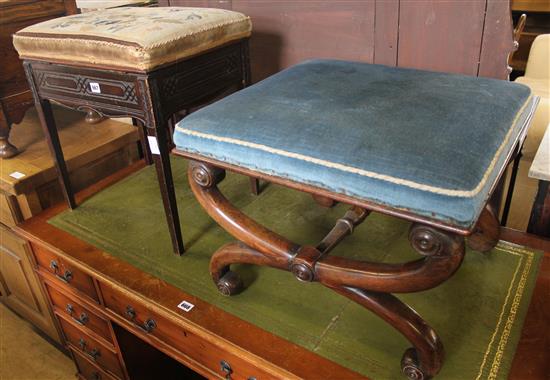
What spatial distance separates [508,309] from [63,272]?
877 mm

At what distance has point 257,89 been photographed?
760 millimetres

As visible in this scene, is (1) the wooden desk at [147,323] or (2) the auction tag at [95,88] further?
(2) the auction tag at [95,88]

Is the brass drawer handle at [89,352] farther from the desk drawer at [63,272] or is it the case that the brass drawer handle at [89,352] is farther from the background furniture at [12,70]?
the background furniture at [12,70]

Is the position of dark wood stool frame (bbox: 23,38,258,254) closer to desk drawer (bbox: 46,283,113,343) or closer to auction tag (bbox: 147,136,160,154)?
auction tag (bbox: 147,136,160,154)

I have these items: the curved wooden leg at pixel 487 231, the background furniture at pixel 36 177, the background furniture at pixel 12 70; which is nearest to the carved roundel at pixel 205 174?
the curved wooden leg at pixel 487 231

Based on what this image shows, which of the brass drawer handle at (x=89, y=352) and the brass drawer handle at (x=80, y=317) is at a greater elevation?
the brass drawer handle at (x=80, y=317)

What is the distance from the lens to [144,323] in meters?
0.91

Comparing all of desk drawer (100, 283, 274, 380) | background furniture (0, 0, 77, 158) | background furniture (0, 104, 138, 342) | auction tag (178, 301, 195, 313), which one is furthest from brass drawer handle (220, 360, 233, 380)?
background furniture (0, 0, 77, 158)

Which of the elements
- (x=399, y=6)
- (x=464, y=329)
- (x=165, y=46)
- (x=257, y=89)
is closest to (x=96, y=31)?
(x=165, y=46)

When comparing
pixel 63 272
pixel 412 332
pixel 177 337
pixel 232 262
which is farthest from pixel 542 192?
pixel 63 272

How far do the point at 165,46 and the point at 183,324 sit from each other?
1.53 ft

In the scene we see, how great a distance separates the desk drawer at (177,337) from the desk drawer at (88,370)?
0.28 meters

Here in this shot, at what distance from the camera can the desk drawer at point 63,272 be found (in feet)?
3.27

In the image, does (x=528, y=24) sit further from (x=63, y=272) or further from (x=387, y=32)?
(x=63, y=272)
